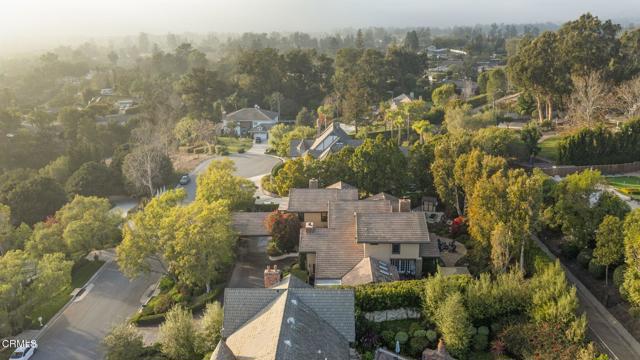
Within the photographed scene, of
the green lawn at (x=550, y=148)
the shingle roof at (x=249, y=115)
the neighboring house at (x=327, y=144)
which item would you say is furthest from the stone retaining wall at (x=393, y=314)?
the shingle roof at (x=249, y=115)

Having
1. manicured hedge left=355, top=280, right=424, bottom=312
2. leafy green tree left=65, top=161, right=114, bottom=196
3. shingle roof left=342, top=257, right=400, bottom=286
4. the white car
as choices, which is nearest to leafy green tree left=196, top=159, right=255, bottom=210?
shingle roof left=342, top=257, right=400, bottom=286

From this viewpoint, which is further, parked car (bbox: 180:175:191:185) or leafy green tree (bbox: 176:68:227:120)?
leafy green tree (bbox: 176:68:227:120)

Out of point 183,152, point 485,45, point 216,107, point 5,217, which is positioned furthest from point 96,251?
point 485,45

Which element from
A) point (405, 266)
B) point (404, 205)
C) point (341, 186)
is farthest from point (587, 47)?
point (405, 266)

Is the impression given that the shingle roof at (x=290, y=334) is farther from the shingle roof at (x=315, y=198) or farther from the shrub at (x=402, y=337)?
the shingle roof at (x=315, y=198)

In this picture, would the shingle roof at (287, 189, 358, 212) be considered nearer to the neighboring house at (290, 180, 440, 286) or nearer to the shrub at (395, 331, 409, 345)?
the neighboring house at (290, 180, 440, 286)

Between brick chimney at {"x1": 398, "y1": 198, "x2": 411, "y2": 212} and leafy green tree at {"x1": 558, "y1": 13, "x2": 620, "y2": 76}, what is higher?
leafy green tree at {"x1": 558, "y1": 13, "x2": 620, "y2": 76}

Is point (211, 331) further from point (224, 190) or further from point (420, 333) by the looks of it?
point (224, 190)
